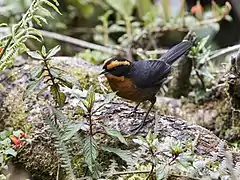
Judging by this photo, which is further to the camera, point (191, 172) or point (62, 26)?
point (62, 26)

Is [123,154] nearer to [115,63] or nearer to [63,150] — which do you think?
[63,150]

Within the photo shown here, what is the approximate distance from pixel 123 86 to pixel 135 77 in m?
0.09

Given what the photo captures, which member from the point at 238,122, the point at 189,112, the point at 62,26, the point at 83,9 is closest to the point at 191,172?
the point at 238,122

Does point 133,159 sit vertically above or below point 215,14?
below

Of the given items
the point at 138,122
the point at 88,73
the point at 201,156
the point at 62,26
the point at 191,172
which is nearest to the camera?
the point at 191,172

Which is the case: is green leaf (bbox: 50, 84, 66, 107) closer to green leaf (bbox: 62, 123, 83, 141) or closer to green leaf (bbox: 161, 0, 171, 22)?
green leaf (bbox: 62, 123, 83, 141)

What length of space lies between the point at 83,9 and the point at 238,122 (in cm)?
233

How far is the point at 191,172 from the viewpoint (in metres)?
1.74

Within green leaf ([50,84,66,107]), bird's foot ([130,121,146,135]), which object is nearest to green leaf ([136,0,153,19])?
bird's foot ([130,121,146,135])

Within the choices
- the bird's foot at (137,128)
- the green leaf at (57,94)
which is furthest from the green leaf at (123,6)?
the green leaf at (57,94)

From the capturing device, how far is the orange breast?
2.30 m

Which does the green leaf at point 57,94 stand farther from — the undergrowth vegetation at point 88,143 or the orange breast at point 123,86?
the orange breast at point 123,86

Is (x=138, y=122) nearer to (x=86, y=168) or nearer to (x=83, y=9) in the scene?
(x=86, y=168)

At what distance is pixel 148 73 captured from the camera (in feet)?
7.91
